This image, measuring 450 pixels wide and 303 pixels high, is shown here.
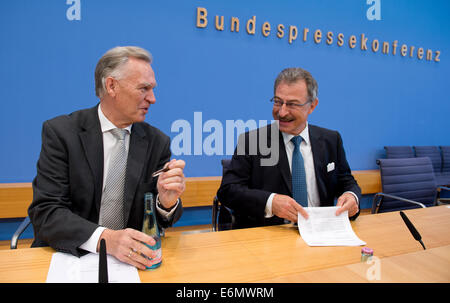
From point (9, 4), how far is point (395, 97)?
5.21m

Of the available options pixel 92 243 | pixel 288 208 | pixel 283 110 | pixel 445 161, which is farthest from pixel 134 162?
pixel 445 161

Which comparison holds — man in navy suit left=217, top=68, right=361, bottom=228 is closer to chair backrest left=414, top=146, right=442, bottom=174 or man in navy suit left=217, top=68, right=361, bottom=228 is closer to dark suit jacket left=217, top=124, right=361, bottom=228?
dark suit jacket left=217, top=124, right=361, bottom=228

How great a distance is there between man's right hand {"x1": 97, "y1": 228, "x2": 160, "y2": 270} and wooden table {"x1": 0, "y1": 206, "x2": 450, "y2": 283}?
44 mm

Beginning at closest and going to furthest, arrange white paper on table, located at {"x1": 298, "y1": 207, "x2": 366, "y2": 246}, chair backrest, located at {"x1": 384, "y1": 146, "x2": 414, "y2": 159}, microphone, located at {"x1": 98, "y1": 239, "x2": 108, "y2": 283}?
1. microphone, located at {"x1": 98, "y1": 239, "x2": 108, "y2": 283}
2. white paper on table, located at {"x1": 298, "y1": 207, "x2": 366, "y2": 246}
3. chair backrest, located at {"x1": 384, "y1": 146, "x2": 414, "y2": 159}

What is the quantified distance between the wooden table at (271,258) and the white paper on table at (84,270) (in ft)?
0.10

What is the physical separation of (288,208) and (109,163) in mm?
924

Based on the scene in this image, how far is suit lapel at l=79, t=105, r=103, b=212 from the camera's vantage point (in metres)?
1.37

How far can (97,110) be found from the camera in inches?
59.8

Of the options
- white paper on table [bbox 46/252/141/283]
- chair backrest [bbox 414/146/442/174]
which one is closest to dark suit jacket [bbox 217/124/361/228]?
white paper on table [bbox 46/252/141/283]

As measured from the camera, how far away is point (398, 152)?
15.0 ft

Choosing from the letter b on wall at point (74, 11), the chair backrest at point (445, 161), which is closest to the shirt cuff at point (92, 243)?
the letter b on wall at point (74, 11)

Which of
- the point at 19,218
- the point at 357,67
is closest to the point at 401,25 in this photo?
the point at 357,67

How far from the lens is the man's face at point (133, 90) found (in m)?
1.45
